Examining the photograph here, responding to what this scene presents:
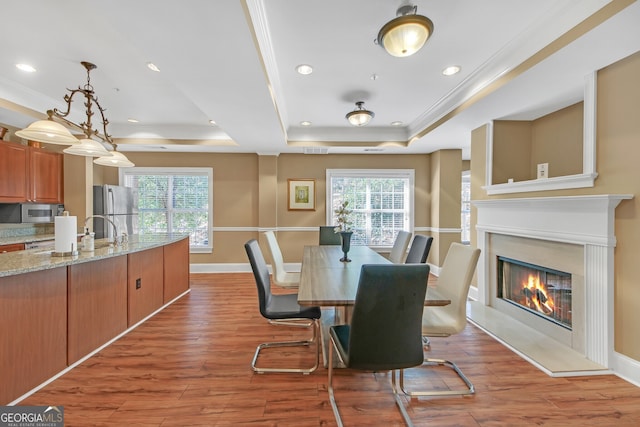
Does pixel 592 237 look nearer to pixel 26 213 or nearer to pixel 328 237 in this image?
pixel 328 237

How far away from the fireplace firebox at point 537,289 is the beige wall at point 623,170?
1.47 feet

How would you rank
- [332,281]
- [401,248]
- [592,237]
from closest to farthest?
[332,281] < [592,237] < [401,248]

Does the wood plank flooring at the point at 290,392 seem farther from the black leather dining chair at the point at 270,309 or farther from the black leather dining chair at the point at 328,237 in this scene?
the black leather dining chair at the point at 328,237

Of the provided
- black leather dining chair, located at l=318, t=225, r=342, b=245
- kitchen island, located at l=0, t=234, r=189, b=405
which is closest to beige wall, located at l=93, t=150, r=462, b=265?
black leather dining chair, located at l=318, t=225, r=342, b=245

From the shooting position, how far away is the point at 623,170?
2061mm

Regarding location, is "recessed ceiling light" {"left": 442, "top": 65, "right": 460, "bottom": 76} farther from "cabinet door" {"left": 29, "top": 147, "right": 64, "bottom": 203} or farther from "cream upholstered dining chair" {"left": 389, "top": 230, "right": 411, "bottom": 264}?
"cabinet door" {"left": 29, "top": 147, "right": 64, "bottom": 203}

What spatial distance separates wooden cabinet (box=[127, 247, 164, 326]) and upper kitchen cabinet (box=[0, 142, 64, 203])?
2434 millimetres

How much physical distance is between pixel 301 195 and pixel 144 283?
10.4ft

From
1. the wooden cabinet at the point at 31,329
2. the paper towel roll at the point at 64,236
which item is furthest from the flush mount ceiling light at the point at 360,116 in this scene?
the wooden cabinet at the point at 31,329

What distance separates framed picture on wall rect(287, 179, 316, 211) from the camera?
558cm

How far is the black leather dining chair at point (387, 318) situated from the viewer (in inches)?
54.2

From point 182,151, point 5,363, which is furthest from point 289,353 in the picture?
point 182,151

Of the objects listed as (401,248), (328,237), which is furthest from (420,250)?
(328,237)

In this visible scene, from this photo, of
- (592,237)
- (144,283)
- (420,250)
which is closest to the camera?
(592,237)
